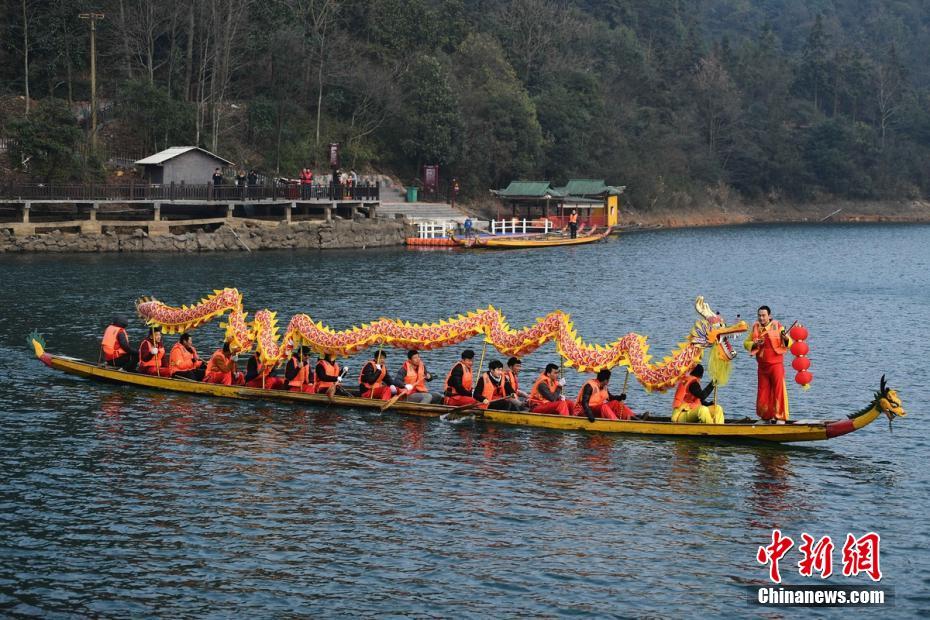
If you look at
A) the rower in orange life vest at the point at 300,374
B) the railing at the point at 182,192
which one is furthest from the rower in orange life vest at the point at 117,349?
the railing at the point at 182,192

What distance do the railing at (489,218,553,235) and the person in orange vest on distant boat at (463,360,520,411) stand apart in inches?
2467

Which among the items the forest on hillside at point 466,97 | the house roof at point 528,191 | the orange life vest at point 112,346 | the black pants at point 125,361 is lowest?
the black pants at point 125,361

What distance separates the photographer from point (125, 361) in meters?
36.4

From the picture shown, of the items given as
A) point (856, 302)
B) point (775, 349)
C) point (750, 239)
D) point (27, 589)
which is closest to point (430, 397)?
point (775, 349)

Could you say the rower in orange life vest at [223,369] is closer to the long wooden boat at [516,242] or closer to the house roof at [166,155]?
the house roof at [166,155]

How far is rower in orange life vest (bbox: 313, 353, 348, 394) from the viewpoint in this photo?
33312mm

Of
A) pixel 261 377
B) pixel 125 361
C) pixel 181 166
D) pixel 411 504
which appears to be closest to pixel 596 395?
pixel 411 504

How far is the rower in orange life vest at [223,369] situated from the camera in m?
34.6

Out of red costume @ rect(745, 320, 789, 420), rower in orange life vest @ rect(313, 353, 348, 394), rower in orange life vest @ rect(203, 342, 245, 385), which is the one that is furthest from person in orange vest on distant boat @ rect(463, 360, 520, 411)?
rower in orange life vest @ rect(203, 342, 245, 385)

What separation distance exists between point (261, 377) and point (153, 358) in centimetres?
379

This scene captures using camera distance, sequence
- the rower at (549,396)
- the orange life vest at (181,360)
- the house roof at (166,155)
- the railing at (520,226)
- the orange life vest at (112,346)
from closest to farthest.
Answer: the rower at (549,396) < the orange life vest at (181,360) < the orange life vest at (112,346) < the house roof at (166,155) < the railing at (520,226)

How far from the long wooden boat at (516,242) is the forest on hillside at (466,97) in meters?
14.7

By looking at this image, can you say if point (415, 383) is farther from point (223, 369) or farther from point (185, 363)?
point (185, 363)

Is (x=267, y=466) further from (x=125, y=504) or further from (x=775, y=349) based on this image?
(x=775, y=349)
